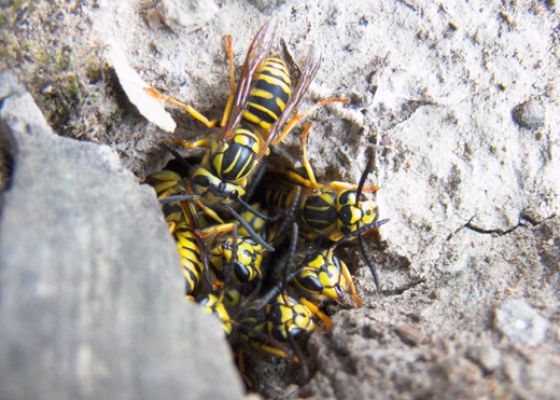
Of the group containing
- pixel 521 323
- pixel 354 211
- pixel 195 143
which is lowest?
pixel 195 143

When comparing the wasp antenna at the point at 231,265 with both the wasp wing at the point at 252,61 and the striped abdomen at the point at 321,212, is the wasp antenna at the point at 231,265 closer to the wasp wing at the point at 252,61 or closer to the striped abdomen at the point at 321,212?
Answer: the striped abdomen at the point at 321,212

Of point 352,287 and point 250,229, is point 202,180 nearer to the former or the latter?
point 250,229

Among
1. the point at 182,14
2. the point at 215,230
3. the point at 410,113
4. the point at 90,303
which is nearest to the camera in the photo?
the point at 90,303

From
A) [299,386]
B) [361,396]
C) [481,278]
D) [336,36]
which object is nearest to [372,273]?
[481,278]

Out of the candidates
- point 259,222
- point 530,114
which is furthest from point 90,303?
point 530,114

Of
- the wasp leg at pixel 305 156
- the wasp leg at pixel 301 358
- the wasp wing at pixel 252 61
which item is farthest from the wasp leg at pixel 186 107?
the wasp leg at pixel 301 358

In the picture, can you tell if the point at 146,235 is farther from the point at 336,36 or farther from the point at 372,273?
the point at 336,36
